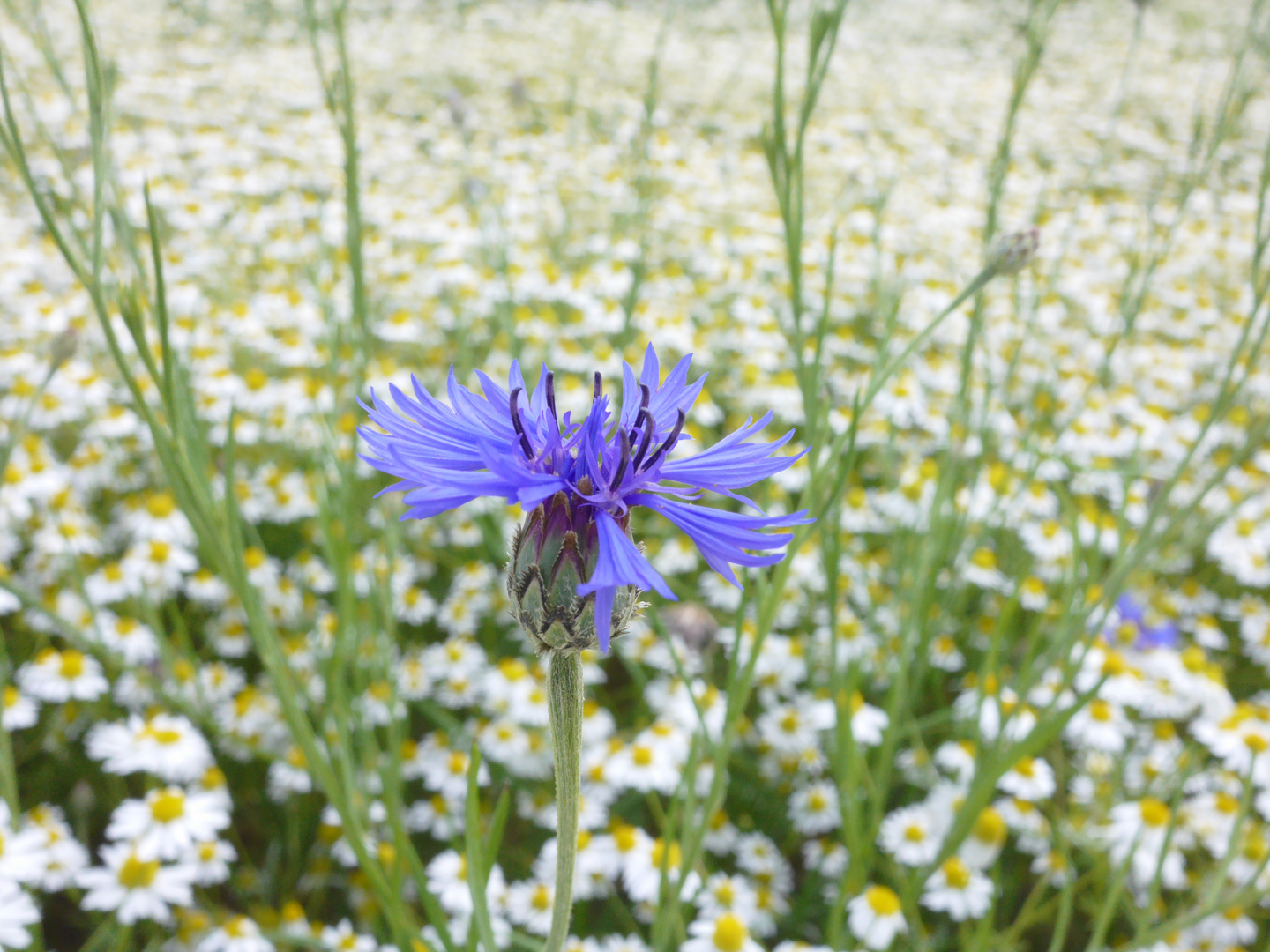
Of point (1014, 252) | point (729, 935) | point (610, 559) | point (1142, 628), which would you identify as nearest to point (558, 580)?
point (610, 559)

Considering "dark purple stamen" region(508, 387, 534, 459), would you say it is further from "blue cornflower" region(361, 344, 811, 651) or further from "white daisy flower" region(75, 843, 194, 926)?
"white daisy flower" region(75, 843, 194, 926)

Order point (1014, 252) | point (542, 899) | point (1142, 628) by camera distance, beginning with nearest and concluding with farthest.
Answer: point (1014, 252)
point (542, 899)
point (1142, 628)

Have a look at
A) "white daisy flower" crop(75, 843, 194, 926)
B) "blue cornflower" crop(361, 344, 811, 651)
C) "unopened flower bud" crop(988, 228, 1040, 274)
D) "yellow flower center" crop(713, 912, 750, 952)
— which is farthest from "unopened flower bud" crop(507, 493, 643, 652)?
"white daisy flower" crop(75, 843, 194, 926)

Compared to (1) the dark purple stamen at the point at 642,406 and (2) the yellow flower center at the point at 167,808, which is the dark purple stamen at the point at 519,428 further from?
(2) the yellow flower center at the point at 167,808

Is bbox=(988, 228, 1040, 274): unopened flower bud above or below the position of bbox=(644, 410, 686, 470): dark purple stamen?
above

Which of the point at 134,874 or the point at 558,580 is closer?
the point at 558,580

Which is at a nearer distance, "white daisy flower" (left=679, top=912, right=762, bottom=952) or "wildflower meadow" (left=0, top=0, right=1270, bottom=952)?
"wildflower meadow" (left=0, top=0, right=1270, bottom=952)

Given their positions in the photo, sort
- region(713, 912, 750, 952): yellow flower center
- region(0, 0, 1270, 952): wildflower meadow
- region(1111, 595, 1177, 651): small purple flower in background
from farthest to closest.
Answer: region(1111, 595, 1177, 651): small purple flower in background < region(713, 912, 750, 952): yellow flower center < region(0, 0, 1270, 952): wildflower meadow

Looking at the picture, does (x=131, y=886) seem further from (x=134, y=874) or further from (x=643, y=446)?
(x=643, y=446)
